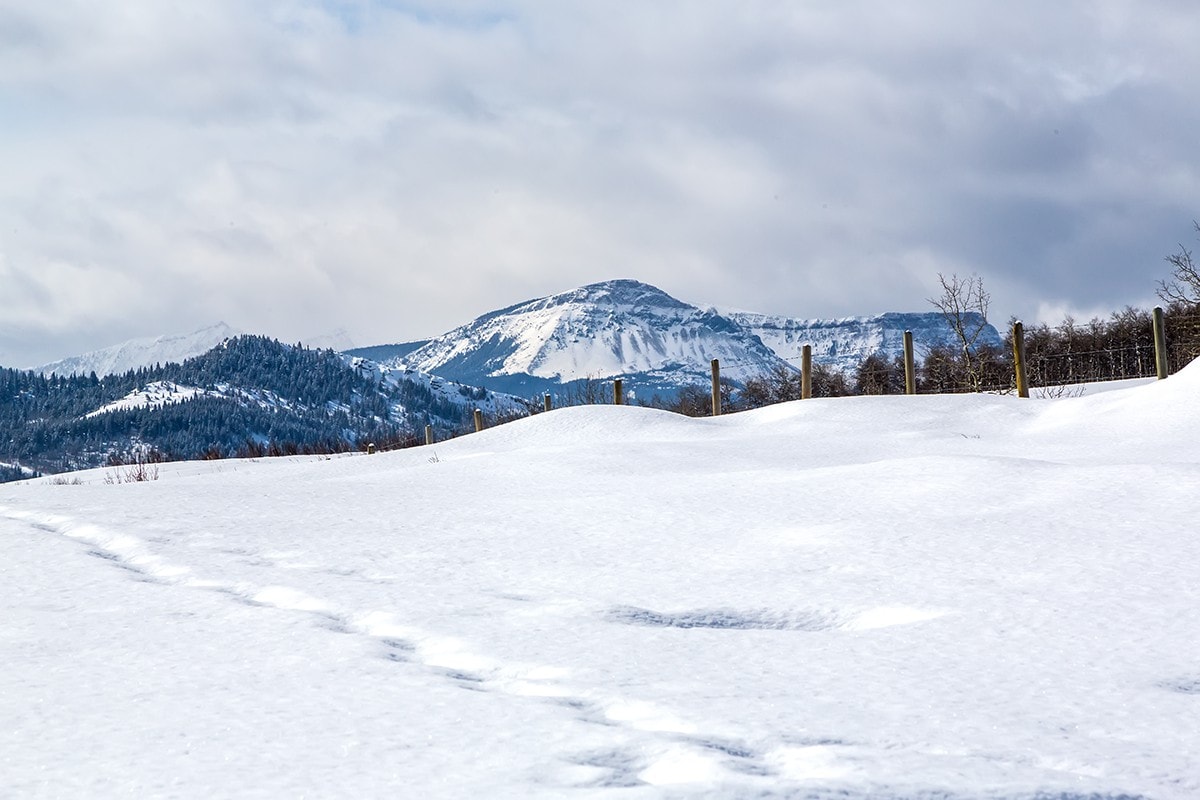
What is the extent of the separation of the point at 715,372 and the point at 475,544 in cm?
1357

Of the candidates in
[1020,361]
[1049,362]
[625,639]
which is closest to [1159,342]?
[1020,361]

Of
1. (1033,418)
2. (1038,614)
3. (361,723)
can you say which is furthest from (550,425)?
(361,723)

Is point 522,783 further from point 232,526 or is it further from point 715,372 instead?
point 715,372

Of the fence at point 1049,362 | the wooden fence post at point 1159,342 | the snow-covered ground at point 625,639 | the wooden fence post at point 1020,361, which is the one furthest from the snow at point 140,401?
the snow-covered ground at point 625,639

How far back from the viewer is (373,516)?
555cm

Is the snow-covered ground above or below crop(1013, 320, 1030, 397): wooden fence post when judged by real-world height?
below

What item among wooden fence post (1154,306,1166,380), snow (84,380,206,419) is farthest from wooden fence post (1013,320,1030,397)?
snow (84,380,206,419)

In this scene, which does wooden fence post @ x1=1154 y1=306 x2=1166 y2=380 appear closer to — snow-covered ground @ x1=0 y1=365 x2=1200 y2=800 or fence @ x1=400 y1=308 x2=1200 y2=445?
fence @ x1=400 y1=308 x2=1200 y2=445

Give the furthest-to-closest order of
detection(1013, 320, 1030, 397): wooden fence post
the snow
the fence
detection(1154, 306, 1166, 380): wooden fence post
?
the snow < the fence < detection(1013, 320, 1030, 397): wooden fence post < detection(1154, 306, 1166, 380): wooden fence post

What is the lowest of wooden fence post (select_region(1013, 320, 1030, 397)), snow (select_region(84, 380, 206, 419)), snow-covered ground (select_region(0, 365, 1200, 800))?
snow-covered ground (select_region(0, 365, 1200, 800))

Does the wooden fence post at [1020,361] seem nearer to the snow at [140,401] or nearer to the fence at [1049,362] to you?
the fence at [1049,362]

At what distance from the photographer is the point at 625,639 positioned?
3.02 m

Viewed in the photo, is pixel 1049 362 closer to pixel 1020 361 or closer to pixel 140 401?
pixel 1020 361

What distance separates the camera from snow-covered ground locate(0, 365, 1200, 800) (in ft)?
6.26
